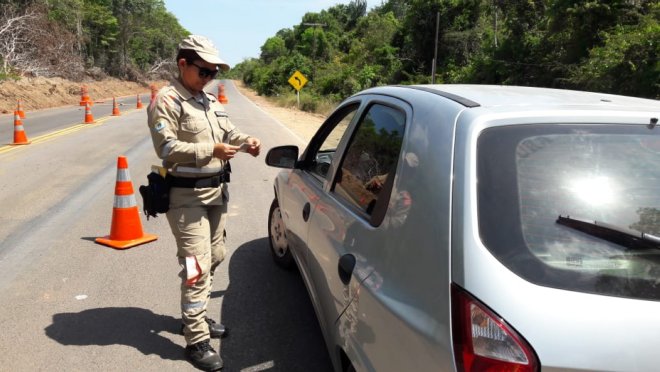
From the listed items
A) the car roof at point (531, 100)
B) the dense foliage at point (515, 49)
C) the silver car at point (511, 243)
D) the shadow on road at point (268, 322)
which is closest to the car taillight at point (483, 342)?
the silver car at point (511, 243)

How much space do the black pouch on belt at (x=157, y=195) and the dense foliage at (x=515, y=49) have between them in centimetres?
1146

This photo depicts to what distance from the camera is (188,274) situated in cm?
316

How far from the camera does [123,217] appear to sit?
17.4 ft

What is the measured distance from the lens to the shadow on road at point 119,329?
3.43 meters

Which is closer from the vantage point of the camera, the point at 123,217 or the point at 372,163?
the point at 372,163

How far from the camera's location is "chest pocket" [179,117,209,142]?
312cm

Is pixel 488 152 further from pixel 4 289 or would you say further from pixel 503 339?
pixel 4 289

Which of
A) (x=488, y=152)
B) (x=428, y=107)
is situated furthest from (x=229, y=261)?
(x=488, y=152)

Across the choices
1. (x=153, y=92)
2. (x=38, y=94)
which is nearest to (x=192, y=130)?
(x=153, y=92)

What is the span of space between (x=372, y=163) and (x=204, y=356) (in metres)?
1.61

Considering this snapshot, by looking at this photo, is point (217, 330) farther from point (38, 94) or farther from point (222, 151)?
point (38, 94)

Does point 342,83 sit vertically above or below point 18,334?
above

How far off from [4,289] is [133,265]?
40.0 inches

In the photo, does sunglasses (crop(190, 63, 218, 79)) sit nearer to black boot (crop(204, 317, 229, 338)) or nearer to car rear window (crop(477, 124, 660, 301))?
black boot (crop(204, 317, 229, 338))
